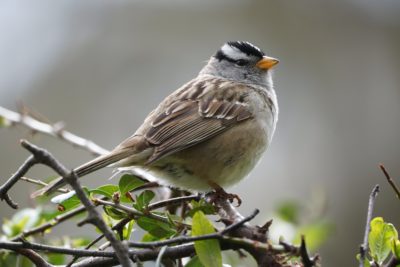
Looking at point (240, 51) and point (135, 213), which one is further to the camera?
point (240, 51)

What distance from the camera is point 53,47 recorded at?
10117 millimetres

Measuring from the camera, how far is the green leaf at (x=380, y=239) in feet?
Answer: 6.41

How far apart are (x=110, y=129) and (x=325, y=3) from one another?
4256 mm

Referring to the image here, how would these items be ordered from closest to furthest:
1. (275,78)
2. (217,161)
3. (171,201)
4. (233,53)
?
(171,201), (217,161), (233,53), (275,78)

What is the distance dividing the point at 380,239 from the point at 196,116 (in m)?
1.86

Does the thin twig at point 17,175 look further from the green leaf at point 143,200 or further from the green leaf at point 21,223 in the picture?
the green leaf at point 21,223

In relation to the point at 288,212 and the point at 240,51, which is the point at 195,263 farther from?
the point at 240,51

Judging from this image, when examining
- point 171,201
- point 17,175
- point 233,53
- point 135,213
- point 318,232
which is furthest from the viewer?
point 233,53

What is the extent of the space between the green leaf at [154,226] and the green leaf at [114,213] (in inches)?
2.2

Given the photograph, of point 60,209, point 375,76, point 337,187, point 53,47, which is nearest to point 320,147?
point 337,187

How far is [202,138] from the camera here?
3527 millimetres

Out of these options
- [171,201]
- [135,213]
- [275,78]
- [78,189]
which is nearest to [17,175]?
[78,189]

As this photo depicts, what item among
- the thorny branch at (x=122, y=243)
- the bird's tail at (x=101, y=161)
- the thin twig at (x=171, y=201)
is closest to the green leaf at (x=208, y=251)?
the thorny branch at (x=122, y=243)

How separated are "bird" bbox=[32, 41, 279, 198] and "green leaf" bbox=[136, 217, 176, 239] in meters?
0.78
